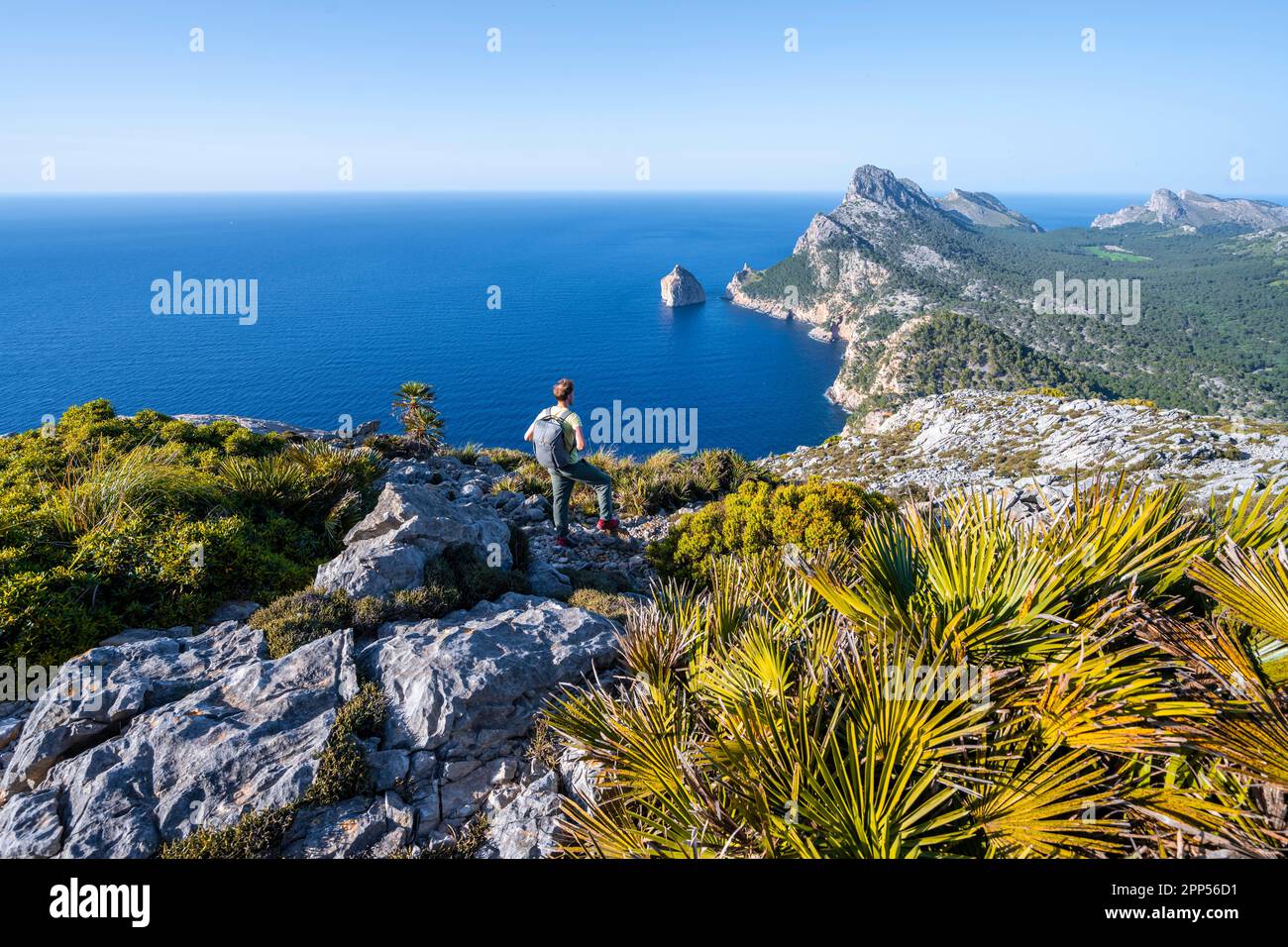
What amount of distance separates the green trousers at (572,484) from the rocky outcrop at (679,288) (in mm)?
133337

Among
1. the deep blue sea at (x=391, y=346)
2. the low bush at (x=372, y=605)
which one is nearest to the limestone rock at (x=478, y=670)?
the low bush at (x=372, y=605)

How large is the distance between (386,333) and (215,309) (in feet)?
124

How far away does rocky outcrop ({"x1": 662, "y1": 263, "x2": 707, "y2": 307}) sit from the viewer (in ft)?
444

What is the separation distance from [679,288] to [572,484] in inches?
5325

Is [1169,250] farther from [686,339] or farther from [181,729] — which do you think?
[181,729]

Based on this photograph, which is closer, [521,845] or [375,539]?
[521,845]

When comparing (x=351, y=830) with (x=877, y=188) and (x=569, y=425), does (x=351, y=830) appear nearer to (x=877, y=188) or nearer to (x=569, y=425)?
(x=569, y=425)

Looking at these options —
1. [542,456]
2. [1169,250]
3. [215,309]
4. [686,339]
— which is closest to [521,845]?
[542,456]

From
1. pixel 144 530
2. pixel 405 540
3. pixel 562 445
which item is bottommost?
pixel 405 540

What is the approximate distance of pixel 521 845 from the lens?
12.0 feet

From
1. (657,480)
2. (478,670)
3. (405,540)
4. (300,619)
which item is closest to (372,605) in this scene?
(300,619)

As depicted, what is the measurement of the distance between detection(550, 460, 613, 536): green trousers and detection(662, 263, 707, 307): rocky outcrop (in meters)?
133

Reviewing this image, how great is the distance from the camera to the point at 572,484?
8633 millimetres
